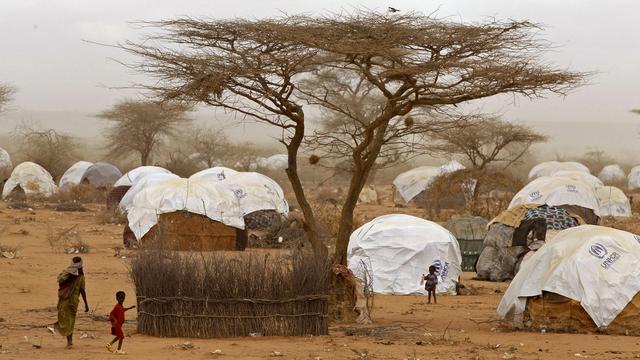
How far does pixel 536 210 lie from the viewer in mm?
18031

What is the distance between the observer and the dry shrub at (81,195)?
3362 cm

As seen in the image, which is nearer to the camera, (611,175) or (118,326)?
(118,326)

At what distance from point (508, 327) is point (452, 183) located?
1675cm

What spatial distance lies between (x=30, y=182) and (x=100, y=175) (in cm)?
432

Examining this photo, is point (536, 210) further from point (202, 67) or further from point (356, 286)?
point (202, 67)

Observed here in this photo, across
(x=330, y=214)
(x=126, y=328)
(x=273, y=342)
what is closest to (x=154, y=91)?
(x=126, y=328)

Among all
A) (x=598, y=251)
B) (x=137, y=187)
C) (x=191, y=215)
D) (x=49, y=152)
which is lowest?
(x=598, y=251)

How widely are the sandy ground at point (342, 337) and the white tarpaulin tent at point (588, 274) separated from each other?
32 cm

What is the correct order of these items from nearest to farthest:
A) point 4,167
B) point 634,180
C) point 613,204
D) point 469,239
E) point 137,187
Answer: point 469,239 < point 137,187 < point 613,204 < point 4,167 < point 634,180

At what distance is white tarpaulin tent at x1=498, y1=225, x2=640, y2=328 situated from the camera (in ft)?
37.8

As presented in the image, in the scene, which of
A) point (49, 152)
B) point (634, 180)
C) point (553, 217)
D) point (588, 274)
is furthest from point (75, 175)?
point (588, 274)

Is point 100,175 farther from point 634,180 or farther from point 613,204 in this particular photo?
point 634,180

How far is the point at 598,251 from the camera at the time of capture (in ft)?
39.2

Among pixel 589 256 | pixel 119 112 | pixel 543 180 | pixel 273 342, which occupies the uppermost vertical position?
pixel 119 112
